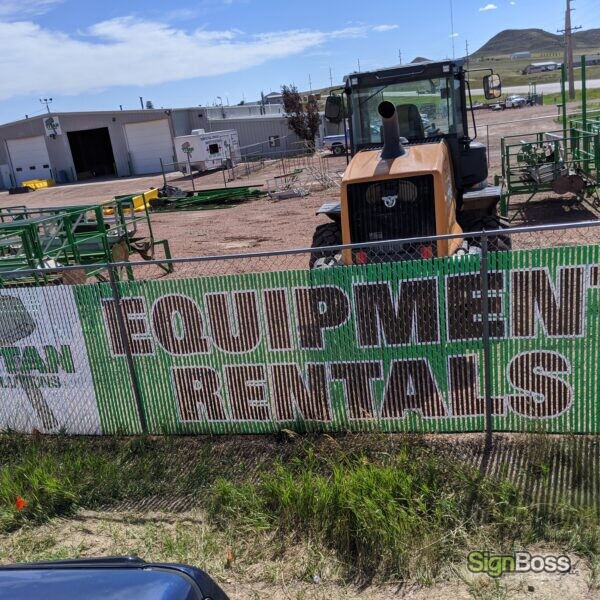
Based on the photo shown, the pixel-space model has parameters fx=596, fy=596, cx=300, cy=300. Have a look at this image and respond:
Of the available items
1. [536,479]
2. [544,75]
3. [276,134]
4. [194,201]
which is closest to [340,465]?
[536,479]

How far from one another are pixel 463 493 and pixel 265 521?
1.40 m

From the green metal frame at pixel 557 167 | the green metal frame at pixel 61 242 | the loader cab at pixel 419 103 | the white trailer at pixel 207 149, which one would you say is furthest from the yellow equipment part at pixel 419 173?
the white trailer at pixel 207 149

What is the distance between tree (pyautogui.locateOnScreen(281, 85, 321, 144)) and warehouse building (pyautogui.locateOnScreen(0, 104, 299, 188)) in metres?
1.39

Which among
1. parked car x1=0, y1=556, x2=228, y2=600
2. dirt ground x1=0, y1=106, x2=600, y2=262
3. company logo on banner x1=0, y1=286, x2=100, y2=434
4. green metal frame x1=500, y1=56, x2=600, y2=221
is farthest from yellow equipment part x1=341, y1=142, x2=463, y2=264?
green metal frame x1=500, y1=56, x2=600, y2=221

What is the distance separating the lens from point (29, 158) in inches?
1896

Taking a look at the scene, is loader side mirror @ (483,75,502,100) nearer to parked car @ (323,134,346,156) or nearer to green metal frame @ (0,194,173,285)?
green metal frame @ (0,194,173,285)

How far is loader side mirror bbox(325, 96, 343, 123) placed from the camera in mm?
8133

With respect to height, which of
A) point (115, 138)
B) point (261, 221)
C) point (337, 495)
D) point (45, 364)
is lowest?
point (261, 221)

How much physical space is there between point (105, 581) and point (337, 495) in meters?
1.93

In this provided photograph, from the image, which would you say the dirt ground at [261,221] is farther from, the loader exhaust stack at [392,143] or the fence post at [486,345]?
the fence post at [486,345]

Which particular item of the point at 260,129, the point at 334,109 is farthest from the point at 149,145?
the point at 334,109

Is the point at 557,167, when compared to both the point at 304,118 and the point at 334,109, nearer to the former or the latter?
the point at 334,109

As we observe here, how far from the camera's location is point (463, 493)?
4145 mm

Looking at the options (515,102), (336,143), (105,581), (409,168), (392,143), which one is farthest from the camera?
(515,102)
